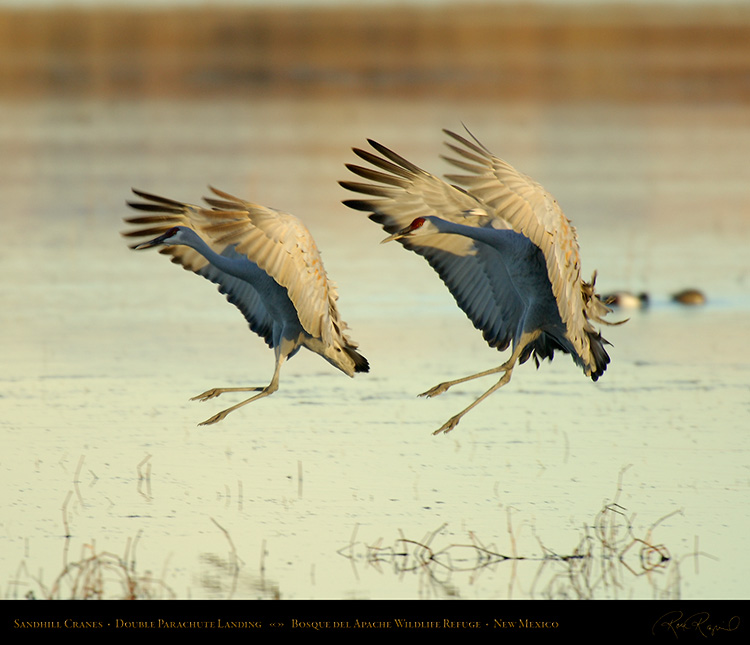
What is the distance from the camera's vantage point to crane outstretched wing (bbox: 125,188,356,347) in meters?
8.95

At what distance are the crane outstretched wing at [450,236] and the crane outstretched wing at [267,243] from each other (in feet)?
1.37

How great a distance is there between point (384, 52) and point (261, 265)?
1414 inches

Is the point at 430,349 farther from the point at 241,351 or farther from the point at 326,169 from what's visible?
the point at 326,169

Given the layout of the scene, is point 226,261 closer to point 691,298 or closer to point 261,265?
point 261,265

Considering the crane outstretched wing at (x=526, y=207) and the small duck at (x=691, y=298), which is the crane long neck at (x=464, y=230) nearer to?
the crane outstretched wing at (x=526, y=207)

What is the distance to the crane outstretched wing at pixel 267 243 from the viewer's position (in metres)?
8.95

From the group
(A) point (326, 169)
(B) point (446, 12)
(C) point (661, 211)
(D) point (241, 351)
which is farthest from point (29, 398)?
(B) point (446, 12)

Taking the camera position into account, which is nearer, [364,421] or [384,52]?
[364,421]

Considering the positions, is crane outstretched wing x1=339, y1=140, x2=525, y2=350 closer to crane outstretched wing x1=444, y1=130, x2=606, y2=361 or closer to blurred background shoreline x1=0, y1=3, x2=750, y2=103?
crane outstretched wing x1=444, y1=130, x2=606, y2=361

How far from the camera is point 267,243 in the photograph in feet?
29.5

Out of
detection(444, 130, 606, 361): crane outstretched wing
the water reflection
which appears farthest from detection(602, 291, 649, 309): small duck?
detection(444, 130, 606, 361): crane outstretched wing

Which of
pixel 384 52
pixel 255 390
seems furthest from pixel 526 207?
pixel 384 52

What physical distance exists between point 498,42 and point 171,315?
117ft

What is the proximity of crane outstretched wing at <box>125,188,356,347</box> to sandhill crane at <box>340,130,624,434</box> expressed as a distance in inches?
15.9
